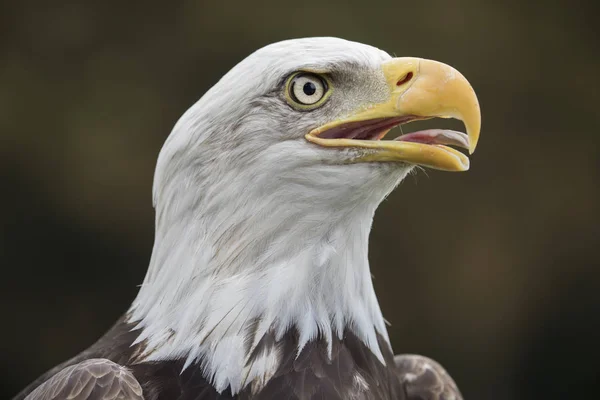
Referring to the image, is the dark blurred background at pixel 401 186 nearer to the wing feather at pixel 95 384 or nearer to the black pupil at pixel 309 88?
the wing feather at pixel 95 384

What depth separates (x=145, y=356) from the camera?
2814mm

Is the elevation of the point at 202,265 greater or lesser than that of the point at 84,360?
greater

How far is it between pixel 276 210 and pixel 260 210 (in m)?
0.05

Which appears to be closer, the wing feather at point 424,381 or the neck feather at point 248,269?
the neck feather at point 248,269

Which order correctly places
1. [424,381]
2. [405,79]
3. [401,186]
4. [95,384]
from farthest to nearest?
[401,186], [424,381], [405,79], [95,384]

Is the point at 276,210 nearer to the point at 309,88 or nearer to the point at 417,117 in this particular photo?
the point at 309,88

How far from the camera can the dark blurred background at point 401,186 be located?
665cm

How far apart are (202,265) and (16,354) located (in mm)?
4618

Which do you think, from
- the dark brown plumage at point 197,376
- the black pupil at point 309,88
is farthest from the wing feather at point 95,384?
the black pupil at point 309,88

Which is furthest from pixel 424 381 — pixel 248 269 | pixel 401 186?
pixel 401 186

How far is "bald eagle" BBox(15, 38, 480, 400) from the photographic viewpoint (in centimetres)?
270

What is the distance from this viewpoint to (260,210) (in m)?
2.72

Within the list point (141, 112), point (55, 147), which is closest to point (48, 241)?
point (55, 147)

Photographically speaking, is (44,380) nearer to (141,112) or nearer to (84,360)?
(84,360)
